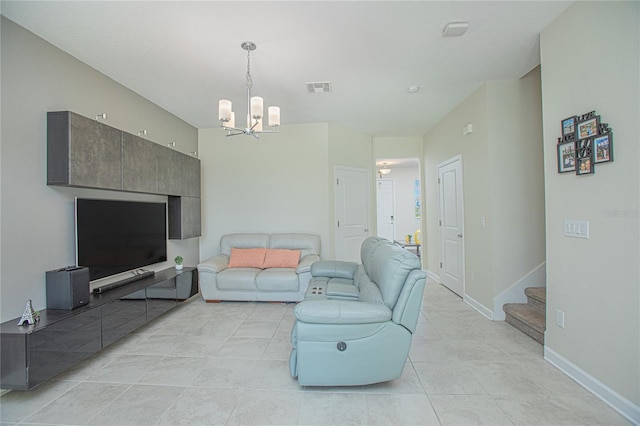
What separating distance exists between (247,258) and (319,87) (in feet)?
8.48

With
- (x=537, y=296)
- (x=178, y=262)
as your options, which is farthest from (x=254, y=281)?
(x=537, y=296)

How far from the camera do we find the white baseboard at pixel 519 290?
3350mm

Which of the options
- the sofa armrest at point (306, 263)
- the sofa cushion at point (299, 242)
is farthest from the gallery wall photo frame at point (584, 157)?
the sofa cushion at point (299, 242)

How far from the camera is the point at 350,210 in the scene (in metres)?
5.33

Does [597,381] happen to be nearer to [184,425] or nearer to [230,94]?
[184,425]

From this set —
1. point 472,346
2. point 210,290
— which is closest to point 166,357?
point 210,290

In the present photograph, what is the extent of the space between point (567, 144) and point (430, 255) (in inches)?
144

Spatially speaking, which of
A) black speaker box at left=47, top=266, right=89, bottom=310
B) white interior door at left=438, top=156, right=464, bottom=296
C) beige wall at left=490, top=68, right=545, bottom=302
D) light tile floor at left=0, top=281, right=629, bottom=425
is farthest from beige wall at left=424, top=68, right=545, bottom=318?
black speaker box at left=47, top=266, right=89, bottom=310

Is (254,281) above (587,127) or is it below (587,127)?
below

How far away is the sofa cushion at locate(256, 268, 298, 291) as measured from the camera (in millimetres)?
4023

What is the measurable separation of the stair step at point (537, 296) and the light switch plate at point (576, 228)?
105cm

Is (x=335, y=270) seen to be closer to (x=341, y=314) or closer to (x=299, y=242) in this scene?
(x=299, y=242)

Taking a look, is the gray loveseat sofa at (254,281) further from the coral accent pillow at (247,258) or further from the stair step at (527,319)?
the stair step at (527,319)

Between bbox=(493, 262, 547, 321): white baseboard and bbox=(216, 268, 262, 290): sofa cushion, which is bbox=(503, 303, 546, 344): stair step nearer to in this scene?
bbox=(493, 262, 547, 321): white baseboard
